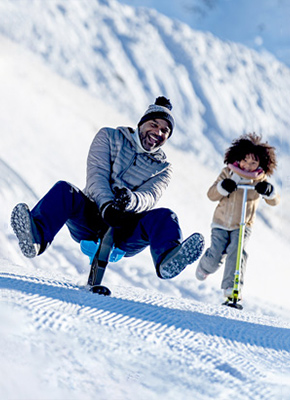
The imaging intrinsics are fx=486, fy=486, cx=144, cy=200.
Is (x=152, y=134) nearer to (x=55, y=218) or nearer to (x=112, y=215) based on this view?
(x=112, y=215)

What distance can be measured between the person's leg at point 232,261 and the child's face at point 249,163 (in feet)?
1.10

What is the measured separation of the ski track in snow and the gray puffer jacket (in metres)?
0.59

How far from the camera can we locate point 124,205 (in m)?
1.71

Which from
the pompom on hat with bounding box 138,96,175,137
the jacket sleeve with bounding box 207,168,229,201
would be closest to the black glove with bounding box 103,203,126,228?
the pompom on hat with bounding box 138,96,175,137

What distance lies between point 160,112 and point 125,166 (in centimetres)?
27

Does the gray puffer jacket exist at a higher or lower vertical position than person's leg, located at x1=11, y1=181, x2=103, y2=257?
higher

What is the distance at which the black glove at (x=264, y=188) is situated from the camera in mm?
2488

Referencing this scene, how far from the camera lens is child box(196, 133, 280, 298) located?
8.57ft

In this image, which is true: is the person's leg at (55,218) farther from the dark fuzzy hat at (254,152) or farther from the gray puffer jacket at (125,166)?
the dark fuzzy hat at (254,152)

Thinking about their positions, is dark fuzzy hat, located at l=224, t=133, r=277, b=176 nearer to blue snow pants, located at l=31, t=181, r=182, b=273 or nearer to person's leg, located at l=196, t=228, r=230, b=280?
person's leg, located at l=196, t=228, r=230, b=280

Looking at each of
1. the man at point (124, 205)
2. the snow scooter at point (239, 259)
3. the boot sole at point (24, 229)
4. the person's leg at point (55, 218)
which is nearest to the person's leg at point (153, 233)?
the man at point (124, 205)

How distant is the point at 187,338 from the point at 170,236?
0.56m

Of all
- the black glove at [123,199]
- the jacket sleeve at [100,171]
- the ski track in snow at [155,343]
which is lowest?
the ski track in snow at [155,343]

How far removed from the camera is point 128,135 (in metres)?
2.02
